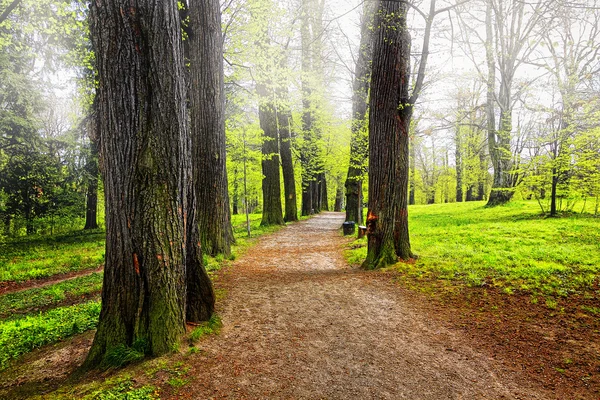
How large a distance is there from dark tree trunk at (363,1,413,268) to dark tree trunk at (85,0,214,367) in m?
4.38

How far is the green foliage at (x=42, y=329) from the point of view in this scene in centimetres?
338

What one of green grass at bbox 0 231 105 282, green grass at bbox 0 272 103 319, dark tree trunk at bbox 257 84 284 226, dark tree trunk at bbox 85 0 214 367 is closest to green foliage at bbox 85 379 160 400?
dark tree trunk at bbox 85 0 214 367

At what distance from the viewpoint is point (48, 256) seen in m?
9.25

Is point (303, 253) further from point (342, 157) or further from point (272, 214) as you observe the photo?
point (342, 157)

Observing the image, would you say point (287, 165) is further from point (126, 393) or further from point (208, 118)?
point (126, 393)

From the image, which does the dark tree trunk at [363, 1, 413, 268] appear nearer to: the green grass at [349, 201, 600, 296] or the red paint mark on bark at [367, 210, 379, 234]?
the red paint mark on bark at [367, 210, 379, 234]

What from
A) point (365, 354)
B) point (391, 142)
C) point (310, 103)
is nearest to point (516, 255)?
point (391, 142)

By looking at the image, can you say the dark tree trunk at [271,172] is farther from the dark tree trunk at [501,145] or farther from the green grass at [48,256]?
the dark tree trunk at [501,145]

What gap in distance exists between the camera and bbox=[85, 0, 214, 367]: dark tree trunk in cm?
279

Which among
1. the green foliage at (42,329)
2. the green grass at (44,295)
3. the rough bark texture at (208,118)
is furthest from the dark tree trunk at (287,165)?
the green foliage at (42,329)

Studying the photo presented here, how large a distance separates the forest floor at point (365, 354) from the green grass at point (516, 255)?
2.86ft

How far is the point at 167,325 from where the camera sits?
9.63ft

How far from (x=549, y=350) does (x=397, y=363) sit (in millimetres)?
1601

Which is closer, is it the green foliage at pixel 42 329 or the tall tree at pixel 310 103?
the green foliage at pixel 42 329
